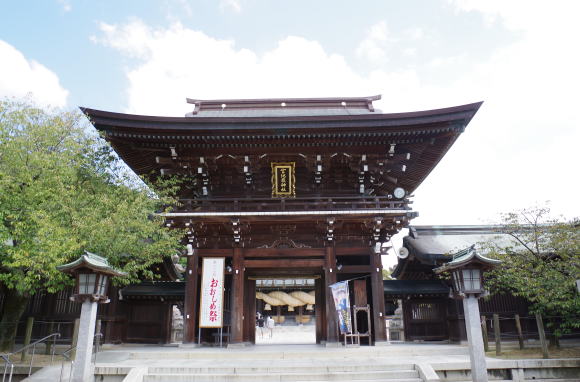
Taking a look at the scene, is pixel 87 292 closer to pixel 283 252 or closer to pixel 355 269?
pixel 283 252

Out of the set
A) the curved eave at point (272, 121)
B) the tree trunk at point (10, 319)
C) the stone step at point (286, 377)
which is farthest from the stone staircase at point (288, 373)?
the curved eave at point (272, 121)

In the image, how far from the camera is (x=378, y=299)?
14391mm

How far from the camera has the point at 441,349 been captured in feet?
42.1

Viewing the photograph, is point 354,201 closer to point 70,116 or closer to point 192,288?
point 192,288

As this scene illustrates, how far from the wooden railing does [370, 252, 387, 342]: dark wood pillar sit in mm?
2056

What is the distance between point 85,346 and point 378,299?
9.61 m

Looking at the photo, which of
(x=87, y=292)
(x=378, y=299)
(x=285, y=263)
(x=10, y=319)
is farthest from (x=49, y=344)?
(x=378, y=299)

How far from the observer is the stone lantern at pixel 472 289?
877 cm

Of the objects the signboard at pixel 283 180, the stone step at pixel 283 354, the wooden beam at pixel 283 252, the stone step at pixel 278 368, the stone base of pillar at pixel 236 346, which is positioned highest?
the signboard at pixel 283 180

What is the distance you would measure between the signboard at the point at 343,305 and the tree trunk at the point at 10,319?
10.4 m

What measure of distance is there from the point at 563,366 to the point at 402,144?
27.7ft

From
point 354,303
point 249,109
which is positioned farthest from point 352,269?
point 249,109

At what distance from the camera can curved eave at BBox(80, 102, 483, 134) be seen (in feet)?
45.3

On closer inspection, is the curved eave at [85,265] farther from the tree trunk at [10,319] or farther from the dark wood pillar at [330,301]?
the dark wood pillar at [330,301]
